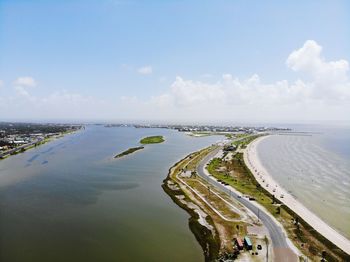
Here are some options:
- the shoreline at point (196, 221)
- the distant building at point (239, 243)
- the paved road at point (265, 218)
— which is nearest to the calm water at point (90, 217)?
the shoreline at point (196, 221)

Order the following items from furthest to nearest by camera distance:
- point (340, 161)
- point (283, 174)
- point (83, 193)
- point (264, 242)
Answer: point (340, 161) → point (283, 174) → point (83, 193) → point (264, 242)

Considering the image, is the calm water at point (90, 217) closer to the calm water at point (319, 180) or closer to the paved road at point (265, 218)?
the paved road at point (265, 218)

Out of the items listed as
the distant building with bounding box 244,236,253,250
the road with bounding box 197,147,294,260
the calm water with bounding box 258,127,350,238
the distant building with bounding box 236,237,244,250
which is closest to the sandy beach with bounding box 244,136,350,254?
the calm water with bounding box 258,127,350,238

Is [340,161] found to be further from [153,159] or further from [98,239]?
[98,239]

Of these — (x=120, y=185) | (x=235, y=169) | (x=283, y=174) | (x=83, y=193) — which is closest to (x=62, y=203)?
(x=83, y=193)

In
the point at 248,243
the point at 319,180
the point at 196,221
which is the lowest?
the point at 196,221

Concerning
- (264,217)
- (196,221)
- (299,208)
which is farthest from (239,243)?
(299,208)

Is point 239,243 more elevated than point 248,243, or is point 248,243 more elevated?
point 248,243

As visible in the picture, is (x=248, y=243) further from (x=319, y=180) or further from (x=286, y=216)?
(x=319, y=180)
